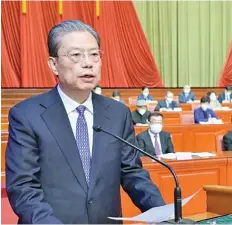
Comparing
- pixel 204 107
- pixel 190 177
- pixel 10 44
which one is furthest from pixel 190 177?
pixel 10 44

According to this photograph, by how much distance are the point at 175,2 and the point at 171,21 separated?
50cm

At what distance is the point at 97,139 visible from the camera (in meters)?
1.20

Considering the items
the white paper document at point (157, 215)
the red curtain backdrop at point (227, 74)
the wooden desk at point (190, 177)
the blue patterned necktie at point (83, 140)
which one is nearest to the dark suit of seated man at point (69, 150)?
the blue patterned necktie at point (83, 140)

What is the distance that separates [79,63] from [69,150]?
226mm

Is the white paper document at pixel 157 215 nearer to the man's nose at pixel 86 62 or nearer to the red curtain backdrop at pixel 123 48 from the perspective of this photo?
the man's nose at pixel 86 62

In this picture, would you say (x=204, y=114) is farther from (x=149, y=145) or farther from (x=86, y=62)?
(x=86, y=62)

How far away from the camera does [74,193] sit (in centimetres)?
114

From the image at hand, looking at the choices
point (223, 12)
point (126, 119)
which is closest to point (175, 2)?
point (223, 12)

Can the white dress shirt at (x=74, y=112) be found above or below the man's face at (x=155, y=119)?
above

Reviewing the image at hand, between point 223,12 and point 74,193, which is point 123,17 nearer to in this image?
point 223,12

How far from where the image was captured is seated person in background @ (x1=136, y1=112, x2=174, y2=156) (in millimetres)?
4172

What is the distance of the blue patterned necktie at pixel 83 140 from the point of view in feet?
3.86

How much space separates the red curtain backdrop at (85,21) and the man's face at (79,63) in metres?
7.98

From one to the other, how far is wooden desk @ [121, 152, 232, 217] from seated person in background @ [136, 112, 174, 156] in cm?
97
